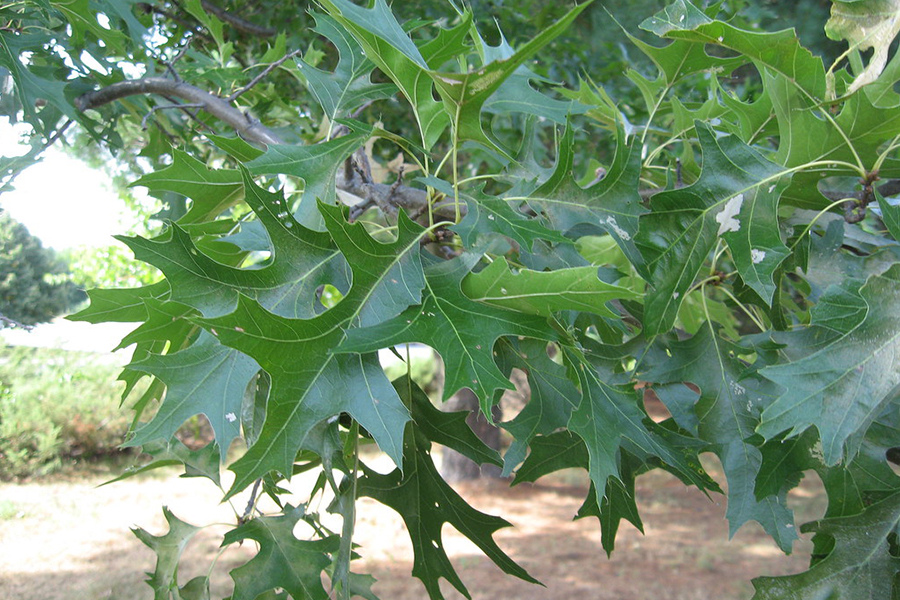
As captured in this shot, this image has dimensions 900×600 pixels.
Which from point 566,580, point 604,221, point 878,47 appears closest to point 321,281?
point 604,221

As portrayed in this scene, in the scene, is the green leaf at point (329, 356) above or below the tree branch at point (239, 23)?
below

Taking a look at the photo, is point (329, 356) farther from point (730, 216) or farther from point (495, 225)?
point (730, 216)

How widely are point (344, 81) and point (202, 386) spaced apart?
561 mm

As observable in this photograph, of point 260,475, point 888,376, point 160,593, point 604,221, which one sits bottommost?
point 160,593

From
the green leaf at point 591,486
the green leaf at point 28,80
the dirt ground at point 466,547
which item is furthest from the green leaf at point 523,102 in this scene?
the dirt ground at point 466,547

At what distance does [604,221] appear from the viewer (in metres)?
0.86

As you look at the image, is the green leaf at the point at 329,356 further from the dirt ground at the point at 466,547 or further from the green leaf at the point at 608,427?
the dirt ground at the point at 466,547

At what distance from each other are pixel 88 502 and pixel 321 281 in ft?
19.1

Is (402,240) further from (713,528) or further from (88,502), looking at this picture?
(88,502)

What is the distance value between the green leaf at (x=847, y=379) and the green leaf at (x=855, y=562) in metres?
0.26

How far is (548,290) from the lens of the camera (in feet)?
2.38

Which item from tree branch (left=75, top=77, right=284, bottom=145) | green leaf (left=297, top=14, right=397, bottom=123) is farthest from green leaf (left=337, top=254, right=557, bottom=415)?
tree branch (left=75, top=77, right=284, bottom=145)

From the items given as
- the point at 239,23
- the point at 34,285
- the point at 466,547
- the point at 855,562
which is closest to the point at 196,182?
the point at 855,562

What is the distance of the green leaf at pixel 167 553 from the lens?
105cm
